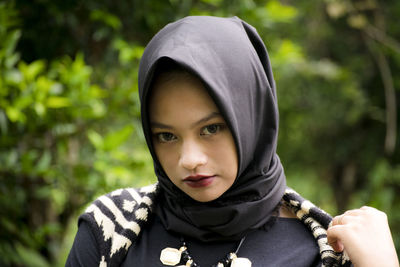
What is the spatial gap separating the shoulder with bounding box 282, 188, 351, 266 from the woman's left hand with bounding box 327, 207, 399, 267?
4 cm

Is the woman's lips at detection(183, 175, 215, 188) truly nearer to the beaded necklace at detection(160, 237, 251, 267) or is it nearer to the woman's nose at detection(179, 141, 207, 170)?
the woman's nose at detection(179, 141, 207, 170)

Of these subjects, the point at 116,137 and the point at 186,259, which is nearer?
the point at 186,259

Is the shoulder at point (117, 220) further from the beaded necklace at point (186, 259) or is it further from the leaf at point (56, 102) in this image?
the leaf at point (56, 102)

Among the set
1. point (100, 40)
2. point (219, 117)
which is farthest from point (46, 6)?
point (219, 117)

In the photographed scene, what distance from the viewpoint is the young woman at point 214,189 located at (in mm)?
1223

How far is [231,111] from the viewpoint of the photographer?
1.21 meters

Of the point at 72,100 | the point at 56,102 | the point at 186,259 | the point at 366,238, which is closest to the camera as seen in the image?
the point at 366,238

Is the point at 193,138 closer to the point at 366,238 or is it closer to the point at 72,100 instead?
the point at 366,238

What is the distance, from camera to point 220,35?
4.23ft

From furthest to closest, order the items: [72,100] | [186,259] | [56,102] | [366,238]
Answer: [72,100]
[56,102]
[186,259]
[366,238]

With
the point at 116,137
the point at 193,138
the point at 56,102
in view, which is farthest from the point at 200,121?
the point at 56,102

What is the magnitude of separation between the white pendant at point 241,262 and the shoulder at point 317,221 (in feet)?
0.75

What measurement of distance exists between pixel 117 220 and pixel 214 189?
0.37 metres

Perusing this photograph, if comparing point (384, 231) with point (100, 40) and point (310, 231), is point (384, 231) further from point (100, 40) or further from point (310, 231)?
point (100, 40)
